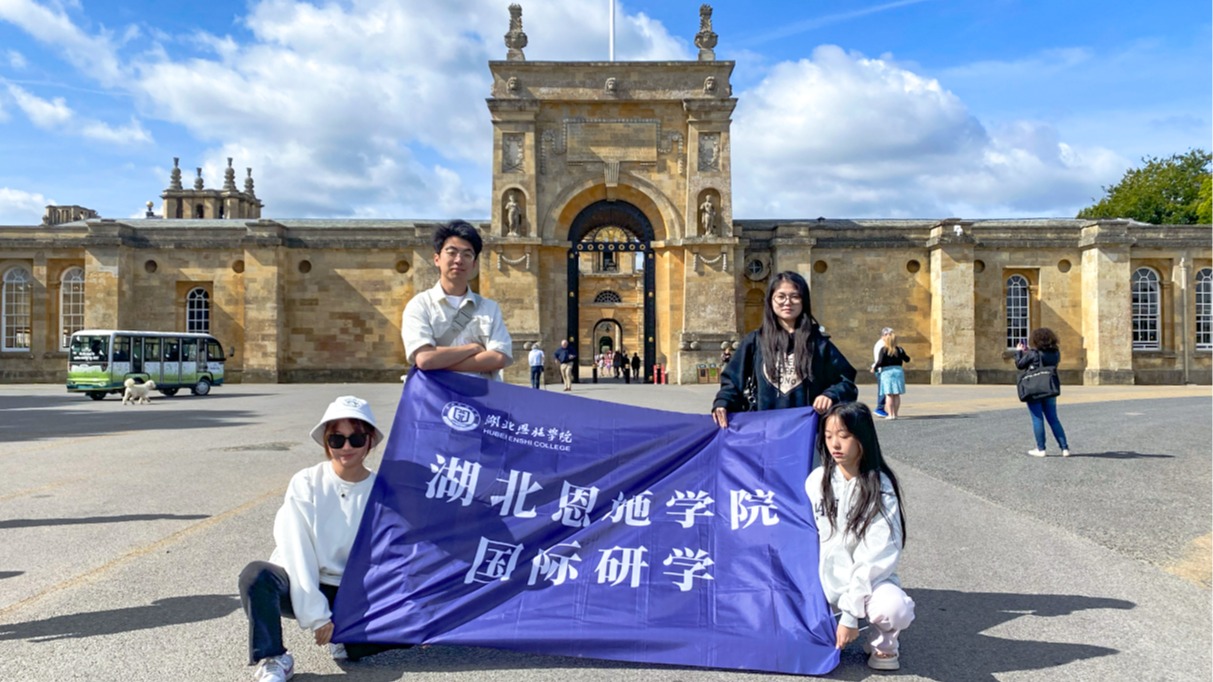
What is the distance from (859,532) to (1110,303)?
1326 inches

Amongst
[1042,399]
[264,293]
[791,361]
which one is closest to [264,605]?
[791,361]

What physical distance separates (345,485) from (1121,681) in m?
3.76

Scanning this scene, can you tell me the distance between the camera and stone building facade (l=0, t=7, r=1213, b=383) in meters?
32.2

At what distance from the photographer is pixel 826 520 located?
442 cm

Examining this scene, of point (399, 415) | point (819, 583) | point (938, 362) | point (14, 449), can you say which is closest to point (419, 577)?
point (399, 415)

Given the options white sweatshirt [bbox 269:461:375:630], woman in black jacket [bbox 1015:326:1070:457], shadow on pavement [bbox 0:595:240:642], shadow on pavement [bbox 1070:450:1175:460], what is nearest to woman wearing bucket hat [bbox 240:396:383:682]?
white sweatshirt [bbox 269:461:375:630]

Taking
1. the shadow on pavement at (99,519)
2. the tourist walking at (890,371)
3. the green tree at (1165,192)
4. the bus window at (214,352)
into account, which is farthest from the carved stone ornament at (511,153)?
the green tree at (1165,192)

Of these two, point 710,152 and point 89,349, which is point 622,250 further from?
point 89,349

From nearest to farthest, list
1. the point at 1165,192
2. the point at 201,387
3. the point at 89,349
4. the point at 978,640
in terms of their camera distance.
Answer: the point at 978,640, the point at 89,349, the point at 201,387, the point at 1165,192

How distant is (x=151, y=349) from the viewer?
1091 inches

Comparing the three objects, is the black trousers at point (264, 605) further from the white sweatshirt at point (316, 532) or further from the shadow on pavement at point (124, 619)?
the shadow on pavement at point (124, 619)

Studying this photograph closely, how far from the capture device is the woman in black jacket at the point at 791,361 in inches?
198

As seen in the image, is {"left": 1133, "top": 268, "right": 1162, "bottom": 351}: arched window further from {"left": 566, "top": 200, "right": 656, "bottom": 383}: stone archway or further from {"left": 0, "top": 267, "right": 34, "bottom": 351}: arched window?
{"left": 0, "top": 267, "right": 34, "bottom": 351}: arched window

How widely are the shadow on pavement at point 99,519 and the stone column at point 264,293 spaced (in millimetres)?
26847
